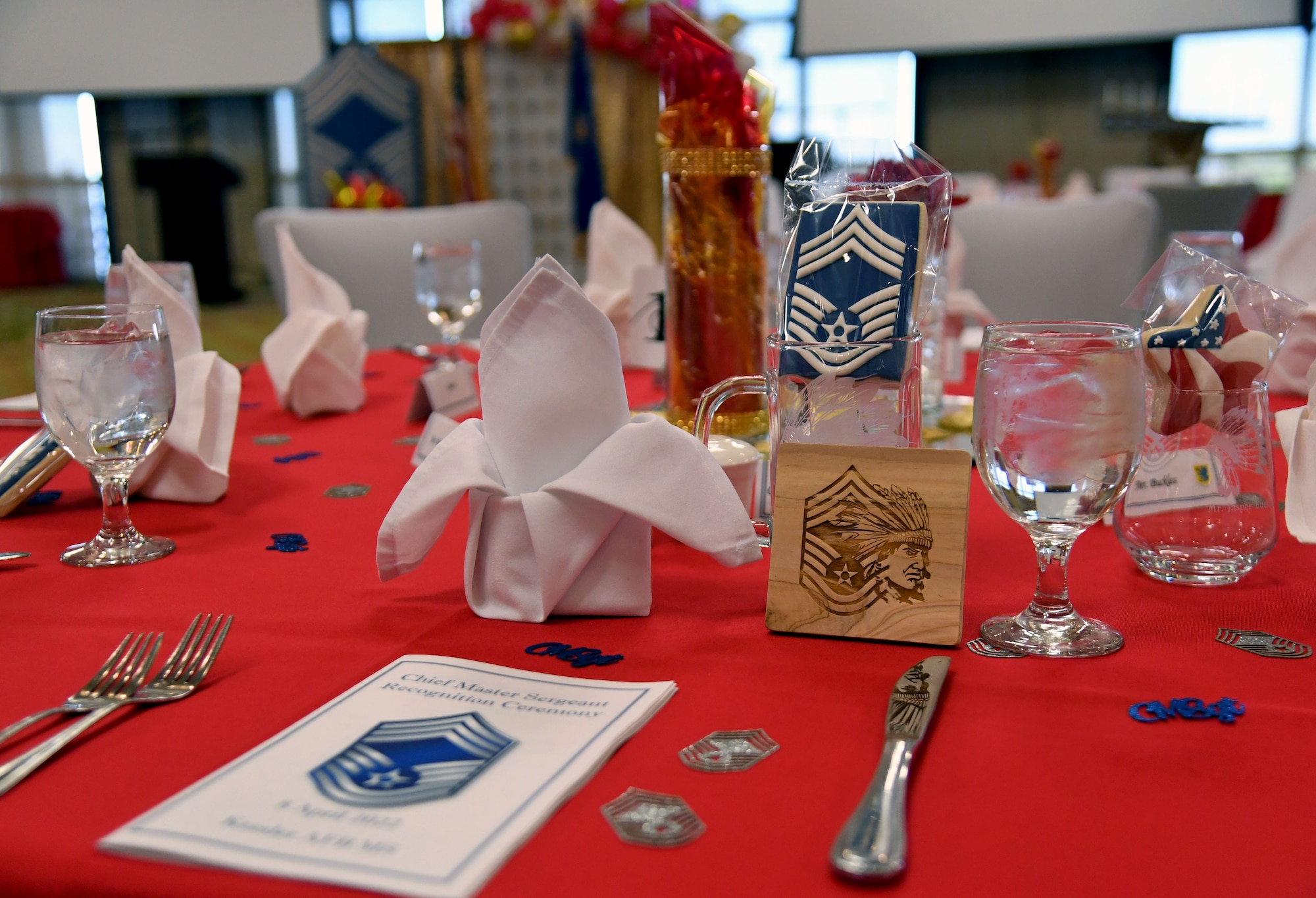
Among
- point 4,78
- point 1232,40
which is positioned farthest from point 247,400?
point 4,78

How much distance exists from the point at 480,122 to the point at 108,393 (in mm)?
6892

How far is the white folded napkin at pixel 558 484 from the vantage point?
66 cm

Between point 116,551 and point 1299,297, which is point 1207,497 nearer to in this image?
point 1299,297

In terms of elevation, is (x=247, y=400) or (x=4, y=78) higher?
(x=4, y=78)

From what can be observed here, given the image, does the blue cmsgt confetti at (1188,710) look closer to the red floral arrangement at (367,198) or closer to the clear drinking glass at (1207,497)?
the clear drinking glass at (1207,497)

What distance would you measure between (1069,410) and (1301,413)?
0.88ft

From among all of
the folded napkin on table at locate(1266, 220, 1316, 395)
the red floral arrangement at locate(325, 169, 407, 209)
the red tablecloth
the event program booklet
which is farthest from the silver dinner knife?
the red floral arrangement at locate(325, 169, 407, 209)

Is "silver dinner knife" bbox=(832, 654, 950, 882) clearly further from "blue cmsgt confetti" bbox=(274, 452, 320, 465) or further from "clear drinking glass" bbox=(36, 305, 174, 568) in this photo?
"blue cmsgt confetti" bbox=(274, 452, 320, 465)

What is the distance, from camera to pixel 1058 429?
58cm

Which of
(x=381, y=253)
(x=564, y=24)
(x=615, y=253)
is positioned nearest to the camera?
(x=615, y=253)

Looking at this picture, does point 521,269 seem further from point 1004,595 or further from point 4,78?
point 4,78

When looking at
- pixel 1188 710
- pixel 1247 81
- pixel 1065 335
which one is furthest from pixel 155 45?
pixel 1188 710

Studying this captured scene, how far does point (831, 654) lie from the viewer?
24.0 inches

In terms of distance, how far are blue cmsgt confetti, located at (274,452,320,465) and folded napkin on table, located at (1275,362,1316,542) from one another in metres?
0.92
